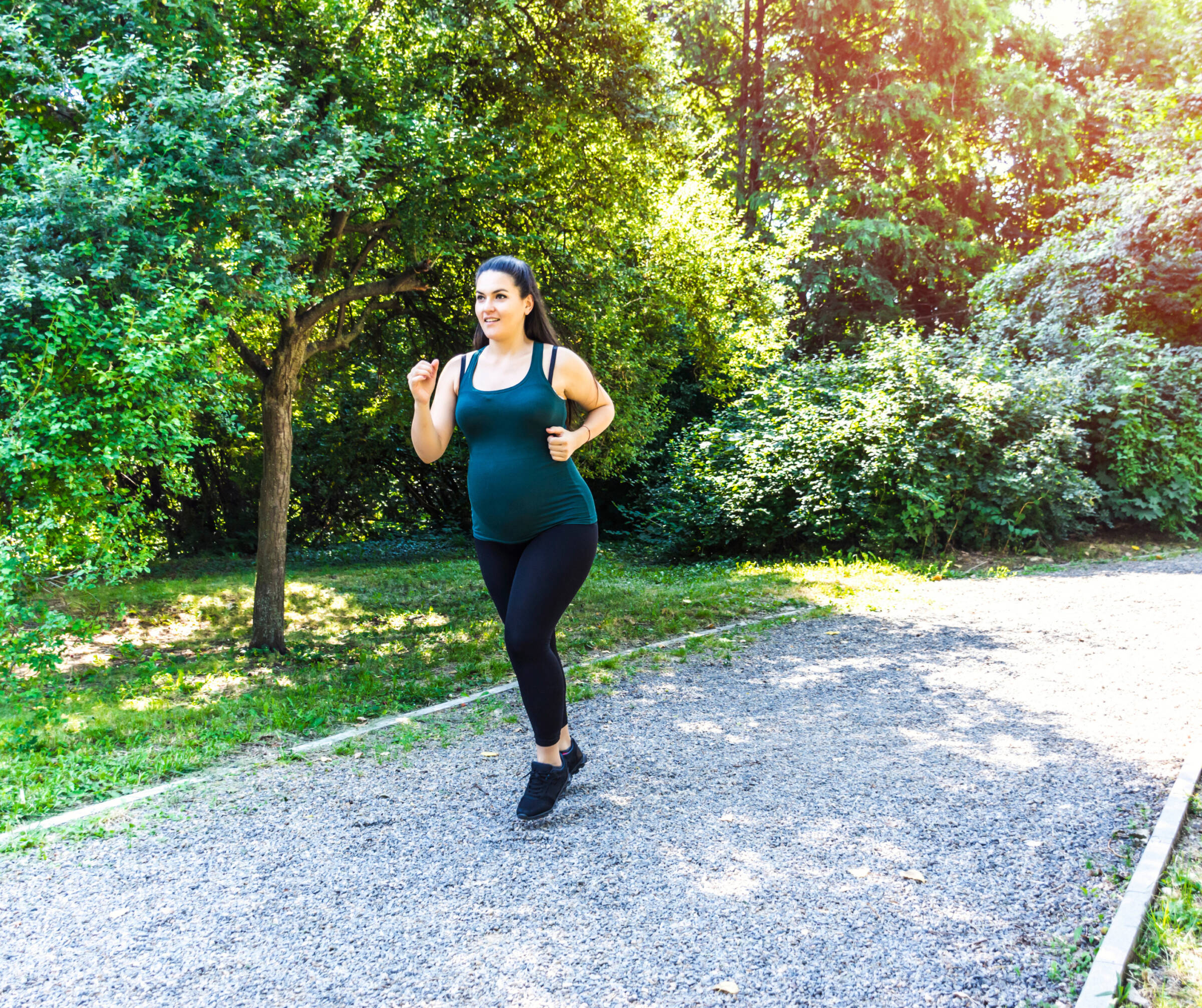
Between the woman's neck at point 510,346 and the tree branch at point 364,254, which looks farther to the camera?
the tree branch at point 364,254

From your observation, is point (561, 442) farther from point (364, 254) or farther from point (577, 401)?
point (364, 254)

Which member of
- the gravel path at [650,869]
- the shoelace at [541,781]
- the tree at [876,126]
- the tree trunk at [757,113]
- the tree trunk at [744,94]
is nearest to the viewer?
the gravel path at [650,869]

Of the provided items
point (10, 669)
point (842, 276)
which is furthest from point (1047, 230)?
point (10, 669)

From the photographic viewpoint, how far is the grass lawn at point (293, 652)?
4.49 m

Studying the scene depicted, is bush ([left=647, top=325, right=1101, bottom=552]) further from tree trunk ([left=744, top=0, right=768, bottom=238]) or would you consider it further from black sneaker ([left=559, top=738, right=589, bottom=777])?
tree trunk ([left=744, top=0, right=768, bottom=238])

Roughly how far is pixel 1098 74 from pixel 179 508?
24.3 m

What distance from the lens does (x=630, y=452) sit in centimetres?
987

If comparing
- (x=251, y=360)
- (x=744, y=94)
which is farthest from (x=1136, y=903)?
(x=744, y=94)

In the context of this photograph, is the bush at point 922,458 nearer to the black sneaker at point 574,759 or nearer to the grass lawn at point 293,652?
the grass lawn at point 293,652

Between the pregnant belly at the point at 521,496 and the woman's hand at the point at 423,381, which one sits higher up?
the woman's hand at the point at 423,381

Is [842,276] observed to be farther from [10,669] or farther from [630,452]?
[10,669]

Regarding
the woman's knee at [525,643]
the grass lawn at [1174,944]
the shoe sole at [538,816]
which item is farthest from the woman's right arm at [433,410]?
the grass lawn at [1174,944]

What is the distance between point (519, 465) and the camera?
3.30 metres

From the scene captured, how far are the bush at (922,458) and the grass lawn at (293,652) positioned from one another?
775 millimetres
